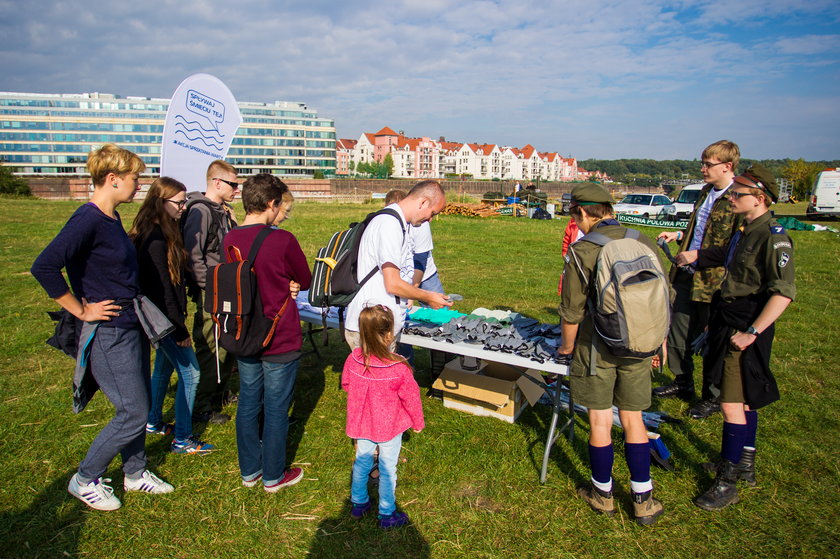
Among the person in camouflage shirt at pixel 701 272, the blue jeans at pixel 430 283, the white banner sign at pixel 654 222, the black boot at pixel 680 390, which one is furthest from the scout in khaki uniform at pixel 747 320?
the white banner sign at pixel 654 222

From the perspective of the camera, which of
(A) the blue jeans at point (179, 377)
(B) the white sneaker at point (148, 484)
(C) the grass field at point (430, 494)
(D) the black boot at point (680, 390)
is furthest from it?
(D) the black boot at point (680, 390)

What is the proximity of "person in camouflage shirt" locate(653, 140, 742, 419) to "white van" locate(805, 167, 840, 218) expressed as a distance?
2859cm

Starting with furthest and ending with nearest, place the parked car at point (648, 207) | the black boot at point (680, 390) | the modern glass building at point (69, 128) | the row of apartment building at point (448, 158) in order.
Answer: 1. the row of apartment building at point (448, 158)
2. the modern glass building at point (69, 128)
3. the parked car at point (648, 207)
4. the black boot at point (680, 390)

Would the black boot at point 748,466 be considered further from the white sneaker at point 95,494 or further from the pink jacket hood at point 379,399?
the white sneaker at point 95,494

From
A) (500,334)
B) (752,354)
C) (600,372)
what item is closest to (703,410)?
(752,354)

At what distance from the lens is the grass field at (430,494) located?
115 inches

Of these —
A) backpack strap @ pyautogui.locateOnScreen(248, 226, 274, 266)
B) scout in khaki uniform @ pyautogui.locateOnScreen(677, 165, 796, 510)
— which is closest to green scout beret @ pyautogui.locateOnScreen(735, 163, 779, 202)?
scout in khaki uniform @ pyautogui.locateOnScreen(677, 165, 796, 510)

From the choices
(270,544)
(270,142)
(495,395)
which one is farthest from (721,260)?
(270,142)

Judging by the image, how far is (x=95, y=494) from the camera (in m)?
3.05

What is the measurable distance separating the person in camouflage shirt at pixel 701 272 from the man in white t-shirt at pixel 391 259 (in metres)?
2.15

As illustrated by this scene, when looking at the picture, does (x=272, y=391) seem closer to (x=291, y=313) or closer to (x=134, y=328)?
(x=291, y=313)

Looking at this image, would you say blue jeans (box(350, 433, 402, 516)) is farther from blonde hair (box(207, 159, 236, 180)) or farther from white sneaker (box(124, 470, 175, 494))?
blonde hair (box(207, 159, 236, 180))

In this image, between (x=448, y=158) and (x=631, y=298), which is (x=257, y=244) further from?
(x=448, y=158)

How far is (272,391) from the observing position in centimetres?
308
